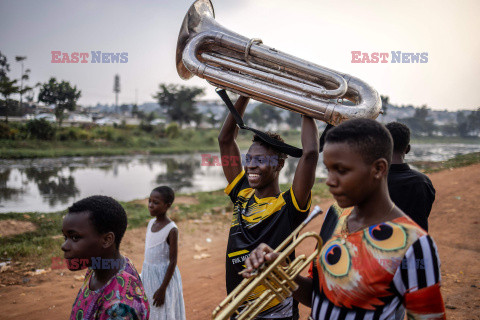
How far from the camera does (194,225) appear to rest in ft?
29.2

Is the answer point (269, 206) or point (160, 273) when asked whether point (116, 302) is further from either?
point (160, 273)

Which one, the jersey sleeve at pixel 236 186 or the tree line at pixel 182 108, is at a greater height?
the tree line at pixel 182 108

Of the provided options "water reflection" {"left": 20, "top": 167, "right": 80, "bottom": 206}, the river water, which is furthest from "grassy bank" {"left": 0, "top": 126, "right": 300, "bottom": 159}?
"water reflection" {"left": 20, "top": 167, "right": 80, "bottom": 206}

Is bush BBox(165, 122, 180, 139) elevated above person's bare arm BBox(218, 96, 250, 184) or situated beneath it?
elevated above

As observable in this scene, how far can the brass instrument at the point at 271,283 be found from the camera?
129 cm

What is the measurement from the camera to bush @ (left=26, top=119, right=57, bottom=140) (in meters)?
26.5

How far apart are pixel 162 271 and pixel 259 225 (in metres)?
1.54

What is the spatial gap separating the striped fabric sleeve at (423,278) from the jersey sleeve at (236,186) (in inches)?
59.4

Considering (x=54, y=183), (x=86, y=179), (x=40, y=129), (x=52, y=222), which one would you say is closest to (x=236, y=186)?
(x=52, y=222)

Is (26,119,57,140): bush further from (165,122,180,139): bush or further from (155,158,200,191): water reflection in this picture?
(165,122,180,139): bush

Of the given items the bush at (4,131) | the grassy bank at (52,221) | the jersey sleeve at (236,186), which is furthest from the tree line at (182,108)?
the jersey sleeve at (236,186)

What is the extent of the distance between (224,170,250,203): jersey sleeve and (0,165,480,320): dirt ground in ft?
8.23

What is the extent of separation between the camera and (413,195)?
259 centimetres

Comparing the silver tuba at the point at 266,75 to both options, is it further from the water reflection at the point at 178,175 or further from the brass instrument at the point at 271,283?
→ the water reflection at the point at 178,175
